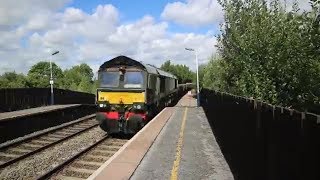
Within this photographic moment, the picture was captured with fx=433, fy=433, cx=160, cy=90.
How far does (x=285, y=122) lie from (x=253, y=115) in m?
2.21

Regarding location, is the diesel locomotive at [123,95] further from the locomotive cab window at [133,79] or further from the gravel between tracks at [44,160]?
the gravel between tracks at [44,160]

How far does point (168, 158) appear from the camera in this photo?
11828 mm

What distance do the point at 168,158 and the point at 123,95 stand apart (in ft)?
26.9

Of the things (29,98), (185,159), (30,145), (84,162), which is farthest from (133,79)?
(29,98)

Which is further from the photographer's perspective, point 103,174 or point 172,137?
point 172,137

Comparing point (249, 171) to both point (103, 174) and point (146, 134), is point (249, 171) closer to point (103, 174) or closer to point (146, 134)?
point (103, 174)

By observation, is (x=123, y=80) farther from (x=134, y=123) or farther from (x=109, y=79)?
(x=134, y=123)

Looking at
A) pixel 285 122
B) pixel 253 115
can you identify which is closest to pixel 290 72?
pixel 253 115

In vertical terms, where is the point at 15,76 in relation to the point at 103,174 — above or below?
above

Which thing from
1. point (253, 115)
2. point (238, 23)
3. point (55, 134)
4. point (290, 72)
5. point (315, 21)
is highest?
point (238, 23)

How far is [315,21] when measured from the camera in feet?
30.0

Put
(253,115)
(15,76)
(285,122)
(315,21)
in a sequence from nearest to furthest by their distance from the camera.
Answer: (285,122) → (253,115) → (315,21) → (15,76)

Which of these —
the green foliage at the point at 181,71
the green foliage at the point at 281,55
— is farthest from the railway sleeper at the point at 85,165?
the green foliage at the point at 181,71

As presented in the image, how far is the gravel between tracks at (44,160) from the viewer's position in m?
11.7
